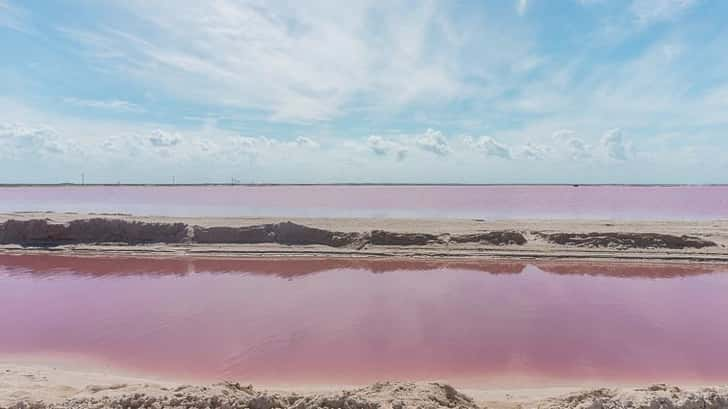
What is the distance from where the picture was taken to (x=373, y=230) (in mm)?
17625

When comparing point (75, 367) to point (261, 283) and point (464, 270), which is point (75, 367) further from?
point (464, 270)

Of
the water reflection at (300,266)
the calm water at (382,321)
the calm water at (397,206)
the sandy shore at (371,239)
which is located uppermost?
the calm water at (397,206)

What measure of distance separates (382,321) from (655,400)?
16.6 ft

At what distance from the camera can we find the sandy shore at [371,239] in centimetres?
1551

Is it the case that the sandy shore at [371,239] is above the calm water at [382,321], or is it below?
above

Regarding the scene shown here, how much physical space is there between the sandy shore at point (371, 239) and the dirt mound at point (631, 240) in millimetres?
31

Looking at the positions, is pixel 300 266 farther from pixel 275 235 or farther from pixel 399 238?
pixel 399 238

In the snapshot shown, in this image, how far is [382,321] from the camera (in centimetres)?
862

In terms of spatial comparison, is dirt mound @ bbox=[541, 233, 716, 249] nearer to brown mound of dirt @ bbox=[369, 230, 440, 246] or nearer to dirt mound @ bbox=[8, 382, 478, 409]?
brown mound of dirt @ bbox=[369, 230, 440, 246]

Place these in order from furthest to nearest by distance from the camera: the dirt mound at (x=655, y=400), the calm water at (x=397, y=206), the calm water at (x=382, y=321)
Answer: the calm water at (x=397, y=206)
the calm water at (x=382, y=321)
the dirt mound at (x=655, y=400)

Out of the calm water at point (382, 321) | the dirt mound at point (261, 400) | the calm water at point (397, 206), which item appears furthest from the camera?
the calm water at point (397, 206)

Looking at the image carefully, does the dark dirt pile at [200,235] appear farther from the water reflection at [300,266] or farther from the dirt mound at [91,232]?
the water reflection at [300,266]

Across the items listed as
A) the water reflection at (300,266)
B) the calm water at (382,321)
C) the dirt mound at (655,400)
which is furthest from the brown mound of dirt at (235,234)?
the dirt mound at (655,400)

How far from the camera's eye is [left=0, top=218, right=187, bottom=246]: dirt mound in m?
18.2
